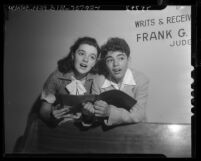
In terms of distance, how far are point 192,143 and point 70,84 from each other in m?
1.05

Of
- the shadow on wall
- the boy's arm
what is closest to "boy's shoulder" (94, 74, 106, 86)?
the boy's arm

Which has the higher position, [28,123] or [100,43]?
[100,43]

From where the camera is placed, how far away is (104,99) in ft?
7.57

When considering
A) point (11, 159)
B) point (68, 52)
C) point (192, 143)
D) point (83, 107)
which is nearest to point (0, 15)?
point (68, 52)

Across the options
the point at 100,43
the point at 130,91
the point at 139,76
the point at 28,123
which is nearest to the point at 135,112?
the point at 130,91

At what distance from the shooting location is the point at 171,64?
7.59ft

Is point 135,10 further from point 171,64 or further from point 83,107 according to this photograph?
point 83,107

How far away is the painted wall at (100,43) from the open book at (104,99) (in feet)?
0.55

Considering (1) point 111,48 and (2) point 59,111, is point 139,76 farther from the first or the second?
(2) point 59,111

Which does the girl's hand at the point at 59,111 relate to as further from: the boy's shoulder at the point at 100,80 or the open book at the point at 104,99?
the boy's shoulder at the point at 100,80

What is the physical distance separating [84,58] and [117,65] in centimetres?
27

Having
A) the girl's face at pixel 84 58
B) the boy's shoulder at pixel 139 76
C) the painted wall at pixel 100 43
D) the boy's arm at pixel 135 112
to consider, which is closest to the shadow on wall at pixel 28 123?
the painted wall at pixel 100 43

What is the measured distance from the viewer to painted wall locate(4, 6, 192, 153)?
7.52 ft

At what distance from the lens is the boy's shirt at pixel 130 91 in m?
2.30
